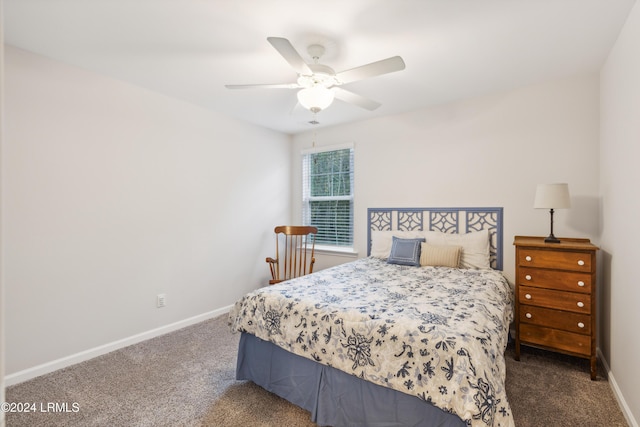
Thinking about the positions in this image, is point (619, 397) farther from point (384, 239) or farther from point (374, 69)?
point (374, 69)

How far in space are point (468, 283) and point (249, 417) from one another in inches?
71.4

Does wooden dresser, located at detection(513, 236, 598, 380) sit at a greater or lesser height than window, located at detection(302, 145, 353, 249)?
lesser

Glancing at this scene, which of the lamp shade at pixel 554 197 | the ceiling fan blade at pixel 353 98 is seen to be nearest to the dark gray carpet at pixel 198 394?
the lamp shade at pixel 554 197

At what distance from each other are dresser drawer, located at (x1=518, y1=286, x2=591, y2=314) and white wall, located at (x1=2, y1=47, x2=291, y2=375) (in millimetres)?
2971

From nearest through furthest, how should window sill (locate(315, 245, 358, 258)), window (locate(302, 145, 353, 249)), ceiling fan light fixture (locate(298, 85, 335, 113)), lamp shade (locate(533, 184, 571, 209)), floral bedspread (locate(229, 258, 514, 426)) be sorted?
floral bedspread (locate(229, 258, 514, 426)) < ceiling fan light fixture (locate(298, 85, 335, 113)) < lamp shade (locate(533, 184, 571, 209)) < window sill (locate(315, 245, 358, 258)) < window (locate(302, 145, 353, 249))

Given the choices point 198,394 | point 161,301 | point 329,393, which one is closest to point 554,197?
point 329,393

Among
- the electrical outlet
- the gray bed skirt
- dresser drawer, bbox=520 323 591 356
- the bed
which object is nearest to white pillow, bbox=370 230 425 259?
the bed

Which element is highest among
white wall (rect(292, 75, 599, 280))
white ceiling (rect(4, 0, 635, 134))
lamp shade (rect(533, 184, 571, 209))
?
white ceiling (rect(4, 0, 635, 134))

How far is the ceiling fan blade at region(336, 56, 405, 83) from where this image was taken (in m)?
1.82

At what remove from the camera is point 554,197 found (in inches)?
97.6

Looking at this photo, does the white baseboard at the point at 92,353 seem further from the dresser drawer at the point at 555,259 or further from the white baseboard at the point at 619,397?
the white baseboard at the point at 619,397

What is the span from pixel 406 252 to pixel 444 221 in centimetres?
61

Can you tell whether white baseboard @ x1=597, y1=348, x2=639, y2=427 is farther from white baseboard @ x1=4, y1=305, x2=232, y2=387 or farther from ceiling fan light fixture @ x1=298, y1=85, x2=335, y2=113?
white baseboard @ x1=4, y1=305, x2=232, y2=387

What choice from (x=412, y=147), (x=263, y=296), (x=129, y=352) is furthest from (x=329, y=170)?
(x=129, y=352)
